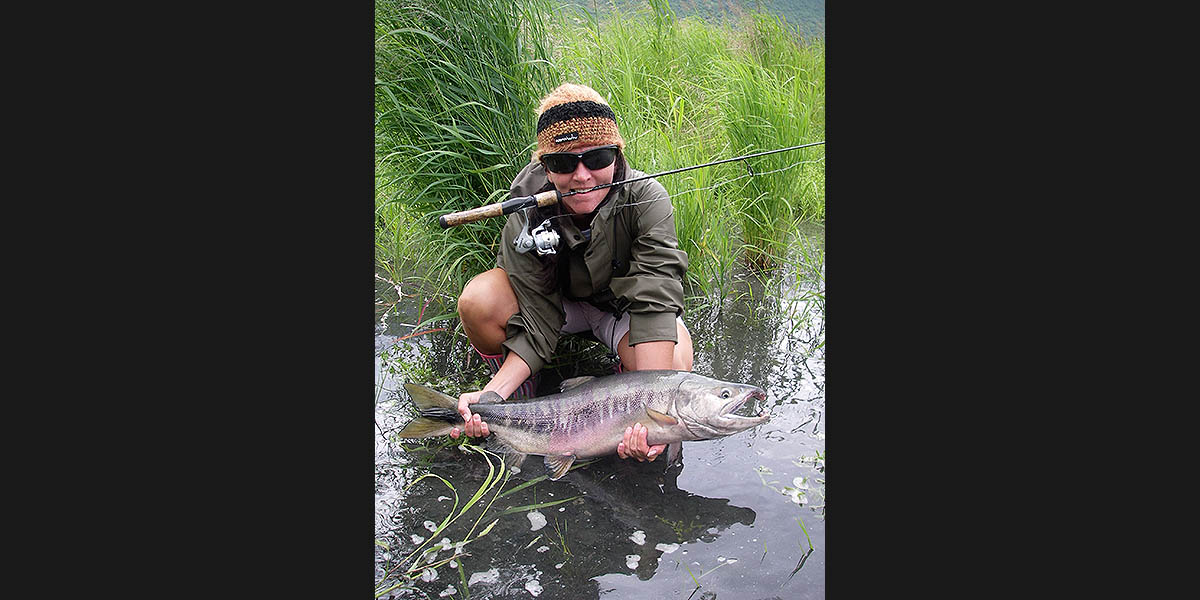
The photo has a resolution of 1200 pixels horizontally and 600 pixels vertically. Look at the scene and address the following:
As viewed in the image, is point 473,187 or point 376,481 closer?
point 376,481

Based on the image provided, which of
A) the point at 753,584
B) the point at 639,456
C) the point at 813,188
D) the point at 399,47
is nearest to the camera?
the point at 753,584

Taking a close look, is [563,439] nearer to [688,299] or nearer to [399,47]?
[688,299]

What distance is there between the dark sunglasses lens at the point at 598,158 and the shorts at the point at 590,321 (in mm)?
790

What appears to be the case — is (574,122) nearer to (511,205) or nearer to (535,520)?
(511,205)

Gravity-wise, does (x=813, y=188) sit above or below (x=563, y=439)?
above

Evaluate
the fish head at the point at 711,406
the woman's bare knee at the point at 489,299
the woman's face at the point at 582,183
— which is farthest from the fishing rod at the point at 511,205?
the fish head at the point at 711,406

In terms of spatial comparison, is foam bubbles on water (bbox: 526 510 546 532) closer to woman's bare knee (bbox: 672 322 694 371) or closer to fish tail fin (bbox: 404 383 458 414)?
fish tail fin (bbox: 404 383 458 414)

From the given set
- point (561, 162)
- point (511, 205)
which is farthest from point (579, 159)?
point (511, 205)

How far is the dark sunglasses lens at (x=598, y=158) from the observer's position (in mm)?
3350

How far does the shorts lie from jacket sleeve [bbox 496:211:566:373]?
0.21 meters

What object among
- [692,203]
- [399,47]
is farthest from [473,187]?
[692,203]

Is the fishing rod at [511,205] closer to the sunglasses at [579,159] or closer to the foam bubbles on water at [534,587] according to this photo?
the sunglasses at [579,159]

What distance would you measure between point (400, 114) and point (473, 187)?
0.57 meters

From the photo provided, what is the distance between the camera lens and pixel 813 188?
605 centimetres
